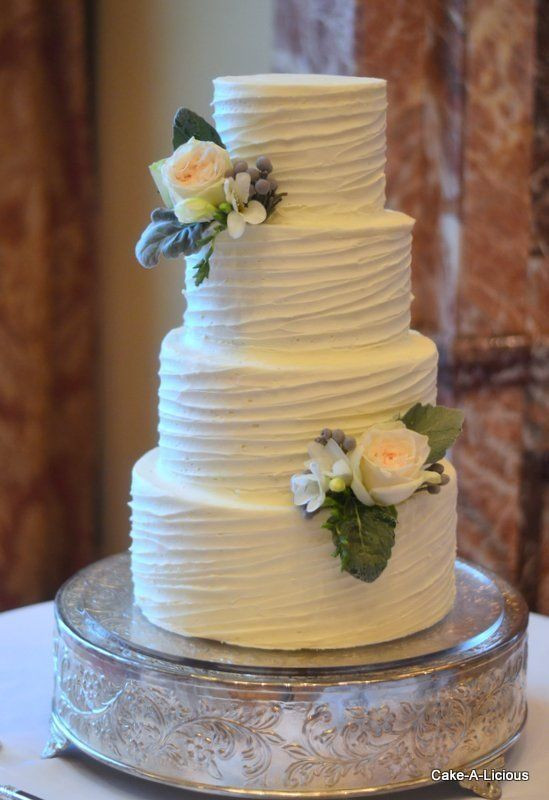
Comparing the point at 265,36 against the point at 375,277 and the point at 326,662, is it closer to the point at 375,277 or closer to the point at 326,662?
the point at 375,277

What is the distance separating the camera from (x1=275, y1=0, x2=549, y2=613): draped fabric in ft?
7.93

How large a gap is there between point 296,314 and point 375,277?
0.12m

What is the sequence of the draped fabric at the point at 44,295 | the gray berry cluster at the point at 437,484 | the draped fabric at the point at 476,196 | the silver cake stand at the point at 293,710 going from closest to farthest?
the silver cake stand at the point at 293,710 → the gray berry cluster at the point at 437,484 → the draped fabric at the point at 476,196 → the draped fabric at the point at 44,295

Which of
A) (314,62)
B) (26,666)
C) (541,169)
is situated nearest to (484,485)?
(541,169)

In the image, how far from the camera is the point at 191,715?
1.41 meters

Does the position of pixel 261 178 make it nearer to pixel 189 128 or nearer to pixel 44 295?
pixel 189 128

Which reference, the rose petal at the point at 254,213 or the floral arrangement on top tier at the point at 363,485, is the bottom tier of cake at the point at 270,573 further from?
the rose petal at the point at 254,213

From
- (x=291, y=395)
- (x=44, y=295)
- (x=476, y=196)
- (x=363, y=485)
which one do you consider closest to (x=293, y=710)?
(x=363, y=485)

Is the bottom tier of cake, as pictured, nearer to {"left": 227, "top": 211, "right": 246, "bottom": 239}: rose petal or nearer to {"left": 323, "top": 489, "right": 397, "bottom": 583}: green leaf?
{"left": 323, "top": 489, "right": 397, "bottom": 583}: green leaf

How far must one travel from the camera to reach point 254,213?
4.77 ft

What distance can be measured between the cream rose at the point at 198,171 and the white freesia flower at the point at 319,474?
342 mm

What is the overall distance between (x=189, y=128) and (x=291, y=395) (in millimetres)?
380

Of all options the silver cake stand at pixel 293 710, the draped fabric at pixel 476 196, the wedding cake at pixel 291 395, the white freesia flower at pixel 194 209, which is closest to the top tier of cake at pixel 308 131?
the wedding cake at pixel 291 395

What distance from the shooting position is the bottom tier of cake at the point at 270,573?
1.46 meters
